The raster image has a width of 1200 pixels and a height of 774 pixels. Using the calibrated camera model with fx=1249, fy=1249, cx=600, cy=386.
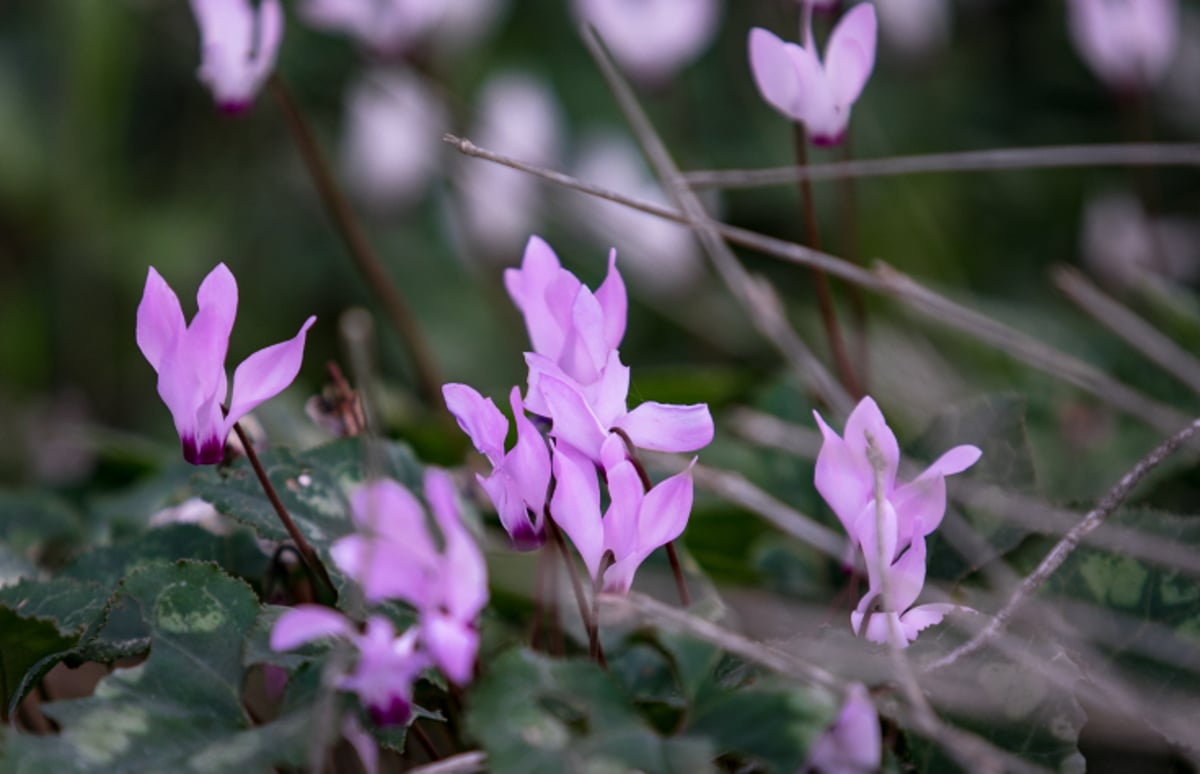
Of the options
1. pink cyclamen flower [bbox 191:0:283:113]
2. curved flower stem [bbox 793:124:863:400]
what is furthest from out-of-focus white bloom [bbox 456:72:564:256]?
curved flower stem [bbox 793:124:863:400]

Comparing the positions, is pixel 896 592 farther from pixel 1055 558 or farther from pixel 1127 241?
pixel 1127 241

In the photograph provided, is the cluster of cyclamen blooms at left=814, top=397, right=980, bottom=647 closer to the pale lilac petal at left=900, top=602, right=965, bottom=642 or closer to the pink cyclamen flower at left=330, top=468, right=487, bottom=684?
the pale lilac petal at left=900, top=602, right=965, bottom=642

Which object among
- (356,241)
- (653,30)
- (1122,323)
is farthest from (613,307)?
(653,30)

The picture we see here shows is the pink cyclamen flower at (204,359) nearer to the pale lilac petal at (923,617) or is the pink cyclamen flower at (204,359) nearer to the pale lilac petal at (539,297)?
the pale lilac petal at (539,297)

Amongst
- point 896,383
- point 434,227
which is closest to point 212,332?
point 896,383

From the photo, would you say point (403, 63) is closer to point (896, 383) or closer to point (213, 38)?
point (213, 38)

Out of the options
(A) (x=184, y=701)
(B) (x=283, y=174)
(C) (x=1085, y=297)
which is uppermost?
(C) (x=1085, y=297)

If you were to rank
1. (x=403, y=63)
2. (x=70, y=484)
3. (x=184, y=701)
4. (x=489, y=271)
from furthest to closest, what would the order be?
(x=489, y=271) → (x=403, y=63) → (x=70, y=484) → (x=184, y=701)
